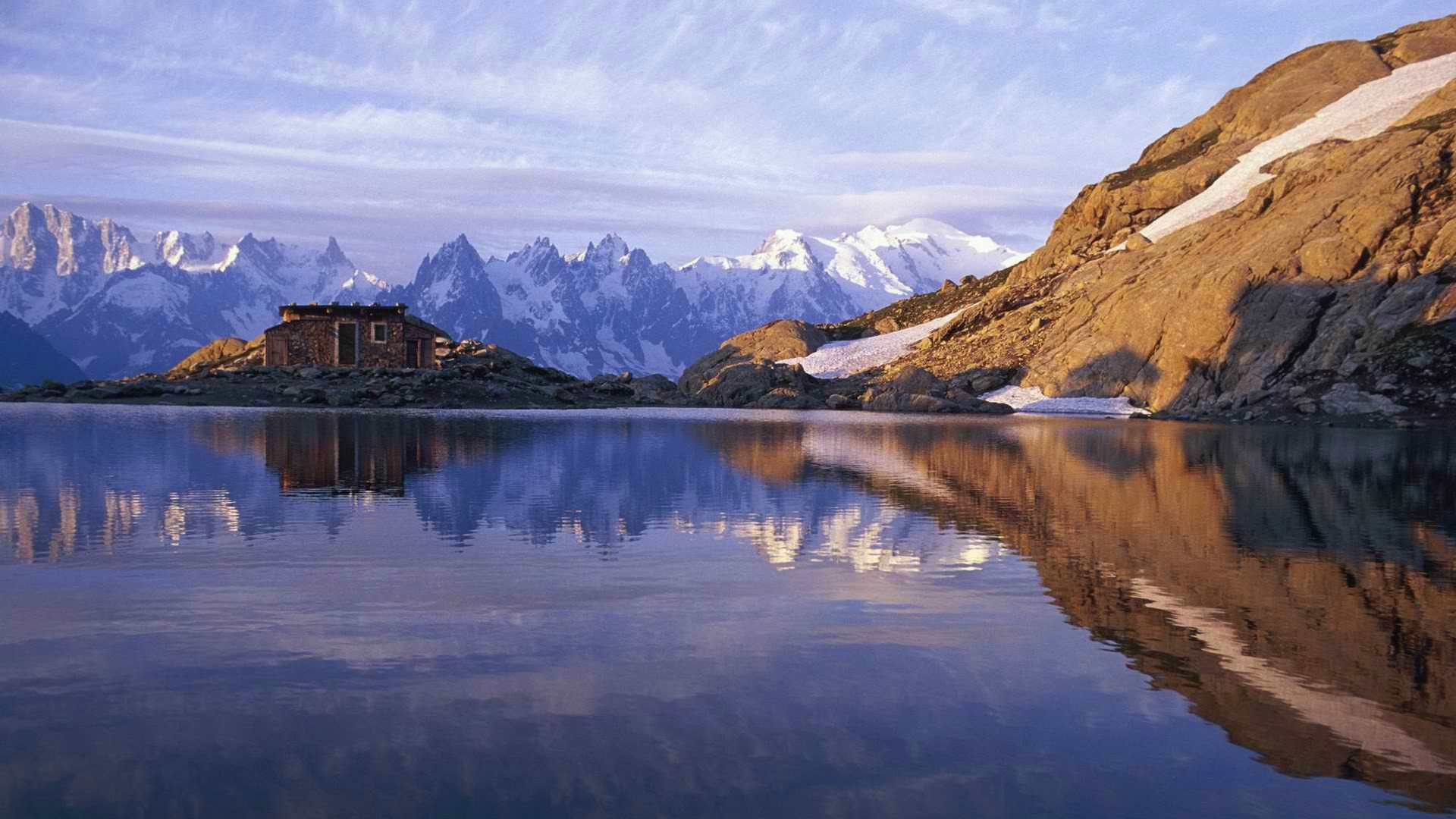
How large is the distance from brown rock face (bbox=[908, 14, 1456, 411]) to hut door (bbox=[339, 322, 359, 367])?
69425 mm

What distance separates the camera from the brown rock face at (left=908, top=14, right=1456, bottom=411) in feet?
328

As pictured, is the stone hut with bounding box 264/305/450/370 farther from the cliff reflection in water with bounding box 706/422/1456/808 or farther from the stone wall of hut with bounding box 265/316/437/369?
the cliff reflection in water with bounding box 706/422/1456/808

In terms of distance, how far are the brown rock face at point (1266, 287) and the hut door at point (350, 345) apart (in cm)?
6943

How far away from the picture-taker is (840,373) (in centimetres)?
17312

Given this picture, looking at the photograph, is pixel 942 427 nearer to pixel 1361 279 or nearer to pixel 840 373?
→ pixel 1361 279

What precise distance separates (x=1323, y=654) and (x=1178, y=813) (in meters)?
7.01

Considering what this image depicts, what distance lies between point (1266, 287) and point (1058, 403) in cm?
2241

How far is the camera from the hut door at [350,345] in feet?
445

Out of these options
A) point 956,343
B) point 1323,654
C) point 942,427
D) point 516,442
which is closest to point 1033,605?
point 1323,654

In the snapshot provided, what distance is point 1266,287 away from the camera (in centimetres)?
10925

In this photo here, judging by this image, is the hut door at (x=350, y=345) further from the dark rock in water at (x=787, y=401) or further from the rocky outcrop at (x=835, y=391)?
the dark rock in water at (x=787, y=401)

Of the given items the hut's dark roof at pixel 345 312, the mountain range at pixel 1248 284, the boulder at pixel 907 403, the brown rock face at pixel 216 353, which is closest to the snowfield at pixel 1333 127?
the mountain range at pixel 1248 284

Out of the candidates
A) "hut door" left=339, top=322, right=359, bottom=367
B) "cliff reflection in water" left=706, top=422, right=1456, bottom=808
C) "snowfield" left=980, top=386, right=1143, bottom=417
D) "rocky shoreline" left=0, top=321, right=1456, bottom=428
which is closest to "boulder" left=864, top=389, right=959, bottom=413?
"rocky shoreline" left=0, top=321, right=1456, bottom=428

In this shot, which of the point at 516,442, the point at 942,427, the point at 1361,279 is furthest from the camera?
the point at 1361,279
